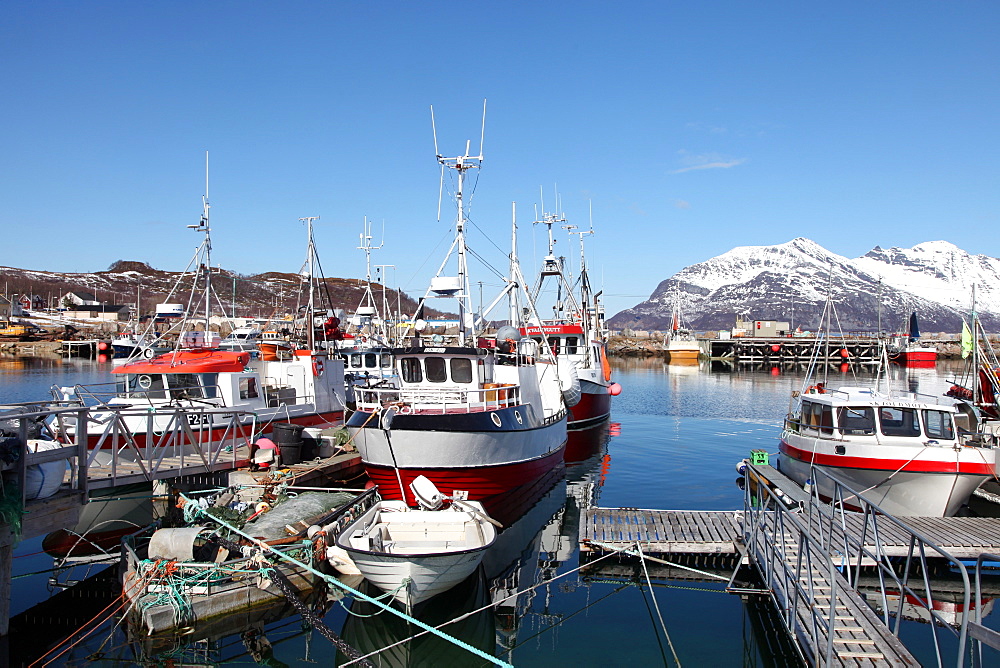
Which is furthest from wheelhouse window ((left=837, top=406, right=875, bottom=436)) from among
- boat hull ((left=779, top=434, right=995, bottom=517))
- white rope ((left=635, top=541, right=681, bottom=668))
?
white rope ((left=635, top=541, right=681, bottom=668))

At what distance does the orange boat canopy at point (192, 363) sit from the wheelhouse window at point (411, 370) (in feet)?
17.4

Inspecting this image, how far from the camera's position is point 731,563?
1387 centimetres

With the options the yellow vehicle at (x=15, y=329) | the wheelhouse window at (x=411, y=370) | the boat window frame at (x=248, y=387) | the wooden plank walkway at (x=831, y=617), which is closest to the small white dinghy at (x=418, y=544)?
the wheelhouse window at (x=411, y=370)

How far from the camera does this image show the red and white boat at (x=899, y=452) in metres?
15.5

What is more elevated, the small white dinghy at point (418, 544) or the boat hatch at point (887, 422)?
the boat hatch at point (887, 422)

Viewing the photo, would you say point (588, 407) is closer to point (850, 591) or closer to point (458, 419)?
point (458, 419)

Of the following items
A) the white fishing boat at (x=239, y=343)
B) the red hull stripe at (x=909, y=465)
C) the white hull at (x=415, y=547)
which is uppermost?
the white fishing boat at (x=239, y=343)

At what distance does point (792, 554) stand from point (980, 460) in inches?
276

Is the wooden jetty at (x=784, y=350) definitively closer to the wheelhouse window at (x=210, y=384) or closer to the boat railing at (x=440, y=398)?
the boat railing at (x=440, y=398)

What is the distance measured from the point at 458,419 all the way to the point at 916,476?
10635mm

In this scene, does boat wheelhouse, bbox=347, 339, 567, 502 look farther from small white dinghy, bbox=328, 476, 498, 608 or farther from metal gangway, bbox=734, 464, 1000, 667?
metal gangway, bbox=734, 464, 1000, 667

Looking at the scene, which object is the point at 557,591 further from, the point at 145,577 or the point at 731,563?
the point at 145,577

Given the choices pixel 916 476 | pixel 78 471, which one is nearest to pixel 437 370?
pixel 78 471

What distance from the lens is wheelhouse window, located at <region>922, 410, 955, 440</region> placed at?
16.1m
